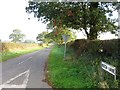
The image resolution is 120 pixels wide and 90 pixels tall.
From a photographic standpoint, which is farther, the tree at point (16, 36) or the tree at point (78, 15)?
the tree at point (16, 36)

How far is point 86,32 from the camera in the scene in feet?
104

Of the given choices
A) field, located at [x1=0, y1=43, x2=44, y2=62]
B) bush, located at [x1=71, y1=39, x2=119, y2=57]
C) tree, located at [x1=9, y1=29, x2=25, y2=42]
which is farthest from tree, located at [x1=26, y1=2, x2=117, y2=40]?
tree, located at [x1=9, y1=29, x2=25, y2=42]

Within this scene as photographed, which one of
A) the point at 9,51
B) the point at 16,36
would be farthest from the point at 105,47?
the point at 16,36

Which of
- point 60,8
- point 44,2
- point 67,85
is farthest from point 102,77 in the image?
point 44,2

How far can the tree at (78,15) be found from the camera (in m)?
24.9

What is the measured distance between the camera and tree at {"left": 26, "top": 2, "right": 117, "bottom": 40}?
2492 centimetres

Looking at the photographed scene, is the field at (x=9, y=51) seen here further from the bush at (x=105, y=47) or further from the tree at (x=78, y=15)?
the bush at (x=105, y=47)

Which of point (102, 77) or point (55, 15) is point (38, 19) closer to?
point (55, 15)

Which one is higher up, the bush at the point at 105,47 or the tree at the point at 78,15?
the tree at the point at 78,15

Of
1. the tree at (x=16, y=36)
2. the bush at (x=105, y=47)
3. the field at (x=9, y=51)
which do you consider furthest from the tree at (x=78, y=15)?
the tree at (x=16, y=36)

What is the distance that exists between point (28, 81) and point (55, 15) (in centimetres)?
1078

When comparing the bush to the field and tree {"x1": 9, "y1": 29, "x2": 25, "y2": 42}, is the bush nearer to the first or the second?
the field

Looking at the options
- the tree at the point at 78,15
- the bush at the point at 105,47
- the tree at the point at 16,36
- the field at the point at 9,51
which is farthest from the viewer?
the tree at the point at 16,36

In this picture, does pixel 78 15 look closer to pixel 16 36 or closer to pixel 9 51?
pixel 9 51
